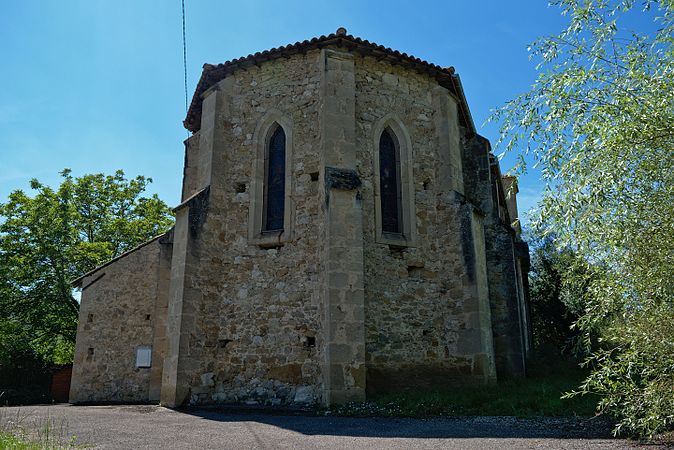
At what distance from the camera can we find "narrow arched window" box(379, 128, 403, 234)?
40.0 ft

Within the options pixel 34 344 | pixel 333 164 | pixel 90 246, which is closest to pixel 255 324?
pixel 333 164

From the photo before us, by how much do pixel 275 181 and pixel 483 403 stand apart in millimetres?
6511


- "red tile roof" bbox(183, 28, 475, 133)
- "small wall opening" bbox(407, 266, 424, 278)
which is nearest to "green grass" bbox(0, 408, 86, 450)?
"small wall opening" bbox(407, 266, 424, 278)

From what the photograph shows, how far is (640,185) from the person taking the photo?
5.42m

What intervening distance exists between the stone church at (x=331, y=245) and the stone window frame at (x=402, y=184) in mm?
33

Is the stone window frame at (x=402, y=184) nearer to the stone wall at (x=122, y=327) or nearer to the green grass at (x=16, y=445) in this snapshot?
the stone wall at (x=122, y=327)

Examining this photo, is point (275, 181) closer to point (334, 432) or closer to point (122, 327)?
point (122, 327)

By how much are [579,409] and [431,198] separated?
232 inches

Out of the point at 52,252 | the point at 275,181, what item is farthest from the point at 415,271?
the point at 52,252

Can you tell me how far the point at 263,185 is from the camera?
12.5 m

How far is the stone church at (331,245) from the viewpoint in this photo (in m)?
10.8

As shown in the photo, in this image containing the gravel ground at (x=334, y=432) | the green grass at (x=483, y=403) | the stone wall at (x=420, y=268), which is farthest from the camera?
the stone wall at (x=420, y=268)

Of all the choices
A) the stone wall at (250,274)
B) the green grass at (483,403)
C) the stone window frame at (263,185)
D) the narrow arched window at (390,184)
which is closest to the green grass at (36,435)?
the stone wall at (250,274)

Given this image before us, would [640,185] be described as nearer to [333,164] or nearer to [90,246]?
[333,164]
